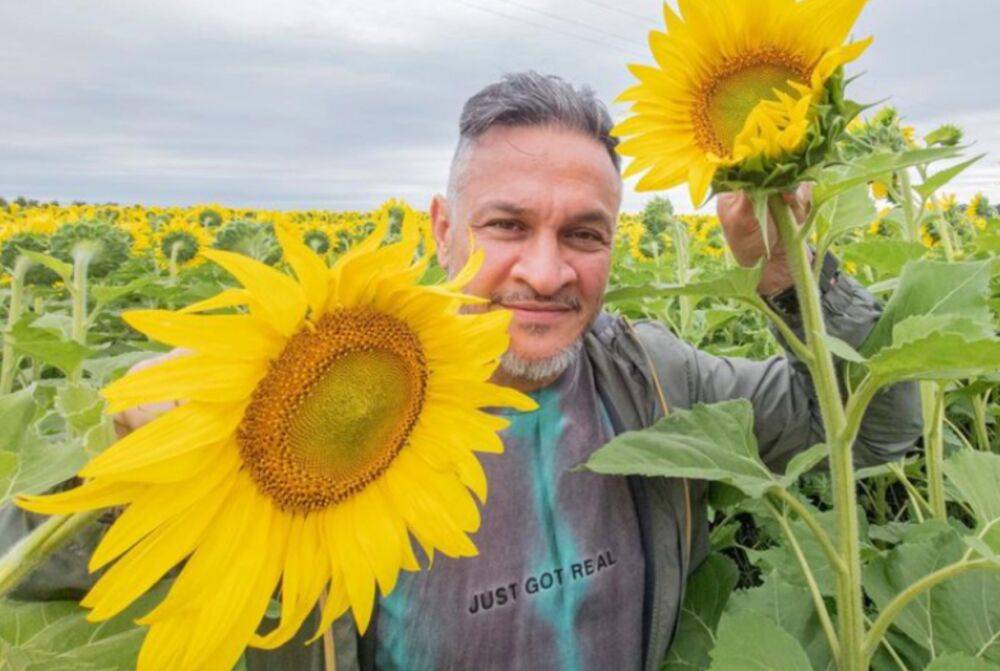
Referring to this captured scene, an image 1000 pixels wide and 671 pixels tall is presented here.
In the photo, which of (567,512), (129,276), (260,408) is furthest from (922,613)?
(129,276)

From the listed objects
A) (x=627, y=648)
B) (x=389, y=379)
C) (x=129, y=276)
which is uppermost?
(x=129, y=276)

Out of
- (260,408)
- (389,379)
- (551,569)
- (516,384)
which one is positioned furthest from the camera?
(516,384)

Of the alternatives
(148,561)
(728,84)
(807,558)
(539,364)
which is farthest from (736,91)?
(148,561)

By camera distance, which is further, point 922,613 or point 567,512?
point 567,512

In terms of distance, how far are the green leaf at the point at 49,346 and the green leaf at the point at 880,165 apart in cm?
134

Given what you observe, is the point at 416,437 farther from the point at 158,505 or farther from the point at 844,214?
the point at 844,214

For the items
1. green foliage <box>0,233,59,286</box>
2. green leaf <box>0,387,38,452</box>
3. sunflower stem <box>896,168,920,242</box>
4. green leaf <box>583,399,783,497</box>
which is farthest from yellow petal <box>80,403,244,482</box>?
green foliage <box>0,233,59,286</box>

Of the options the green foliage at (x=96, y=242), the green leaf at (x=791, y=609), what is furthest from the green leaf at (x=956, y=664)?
the green foliage at (x=96, y=242)

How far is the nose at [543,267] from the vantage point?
177 centimetres

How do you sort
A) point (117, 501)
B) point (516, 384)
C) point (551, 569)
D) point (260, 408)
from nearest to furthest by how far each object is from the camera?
point (117, 501), point (260, 408), point (551, 569), point (516, 384)

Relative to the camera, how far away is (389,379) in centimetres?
97

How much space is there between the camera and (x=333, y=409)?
92 centimetres

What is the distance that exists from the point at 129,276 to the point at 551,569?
4.68m

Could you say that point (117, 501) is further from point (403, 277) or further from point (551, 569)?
point (551, 569)
